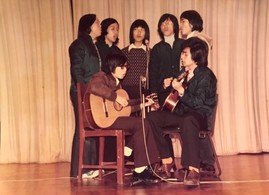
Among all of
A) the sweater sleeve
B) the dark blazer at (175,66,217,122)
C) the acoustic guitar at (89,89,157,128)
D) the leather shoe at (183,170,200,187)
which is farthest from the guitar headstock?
the leather shoe at (183,170,200,187)

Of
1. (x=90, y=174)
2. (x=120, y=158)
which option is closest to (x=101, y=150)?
(x=90, y=174)

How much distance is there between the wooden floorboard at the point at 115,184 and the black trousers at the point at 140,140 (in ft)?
0.73

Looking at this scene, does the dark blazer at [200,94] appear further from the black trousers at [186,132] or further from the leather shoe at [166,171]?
the leather shoe at [166,171]

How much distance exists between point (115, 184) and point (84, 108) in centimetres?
69

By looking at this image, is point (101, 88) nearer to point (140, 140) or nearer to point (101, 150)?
point (140, 140)

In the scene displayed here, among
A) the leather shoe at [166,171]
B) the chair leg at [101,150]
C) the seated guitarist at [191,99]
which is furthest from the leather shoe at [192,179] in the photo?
the chair leg at [101,150]

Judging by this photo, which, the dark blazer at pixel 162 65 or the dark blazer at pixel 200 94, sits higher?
the dark blazer at pixel 162 65

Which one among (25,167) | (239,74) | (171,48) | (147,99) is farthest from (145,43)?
(25,167)

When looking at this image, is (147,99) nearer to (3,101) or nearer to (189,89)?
(189,89)

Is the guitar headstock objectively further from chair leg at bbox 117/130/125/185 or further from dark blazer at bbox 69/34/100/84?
dark blazer at bbox 69/34/100/84

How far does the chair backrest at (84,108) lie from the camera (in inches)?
178

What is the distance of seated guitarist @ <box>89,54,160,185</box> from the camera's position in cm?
429

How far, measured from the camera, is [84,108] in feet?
14.8

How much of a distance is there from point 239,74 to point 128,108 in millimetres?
2181
